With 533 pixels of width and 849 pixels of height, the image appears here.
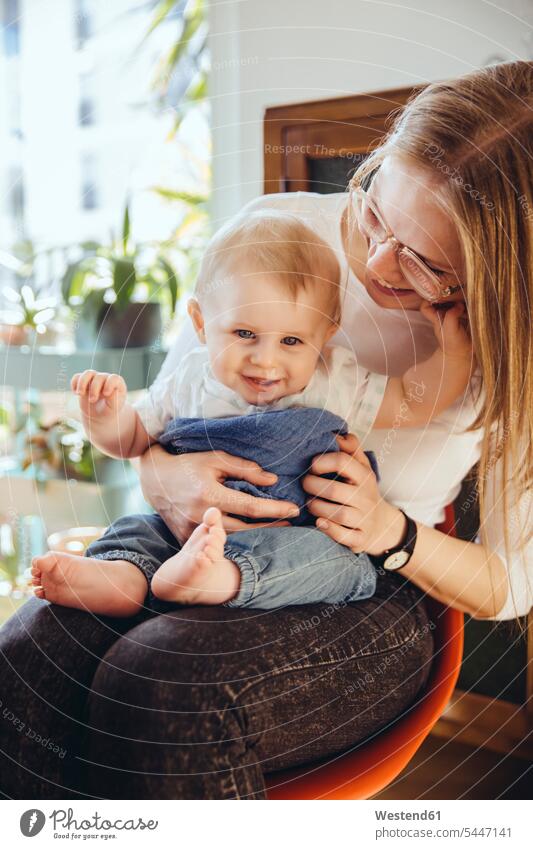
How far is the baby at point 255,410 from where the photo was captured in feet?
1.61

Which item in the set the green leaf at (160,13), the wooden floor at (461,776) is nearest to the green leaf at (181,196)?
the green leaf at (160,13)

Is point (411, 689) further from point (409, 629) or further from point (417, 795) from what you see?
point (417, 795)

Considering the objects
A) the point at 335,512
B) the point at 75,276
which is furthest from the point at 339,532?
the point at 75,276

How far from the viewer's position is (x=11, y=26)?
0.67 m

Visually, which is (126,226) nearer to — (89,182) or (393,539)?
(89,182)

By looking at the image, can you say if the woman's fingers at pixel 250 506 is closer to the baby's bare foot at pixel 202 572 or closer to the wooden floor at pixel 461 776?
the baby's bare foot at pixel 202 572

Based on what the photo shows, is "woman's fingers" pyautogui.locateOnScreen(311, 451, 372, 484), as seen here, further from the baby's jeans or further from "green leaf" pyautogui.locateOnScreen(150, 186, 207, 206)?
"green leaf" pyautogui.locateOnScreen(150, 186, 207, 206)

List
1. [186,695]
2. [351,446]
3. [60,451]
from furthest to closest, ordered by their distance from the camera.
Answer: [60,451], [351,446], [186,695]

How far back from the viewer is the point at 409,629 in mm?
554

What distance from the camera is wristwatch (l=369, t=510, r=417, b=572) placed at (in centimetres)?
56

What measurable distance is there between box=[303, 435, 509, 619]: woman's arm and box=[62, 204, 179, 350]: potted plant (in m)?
0.18
